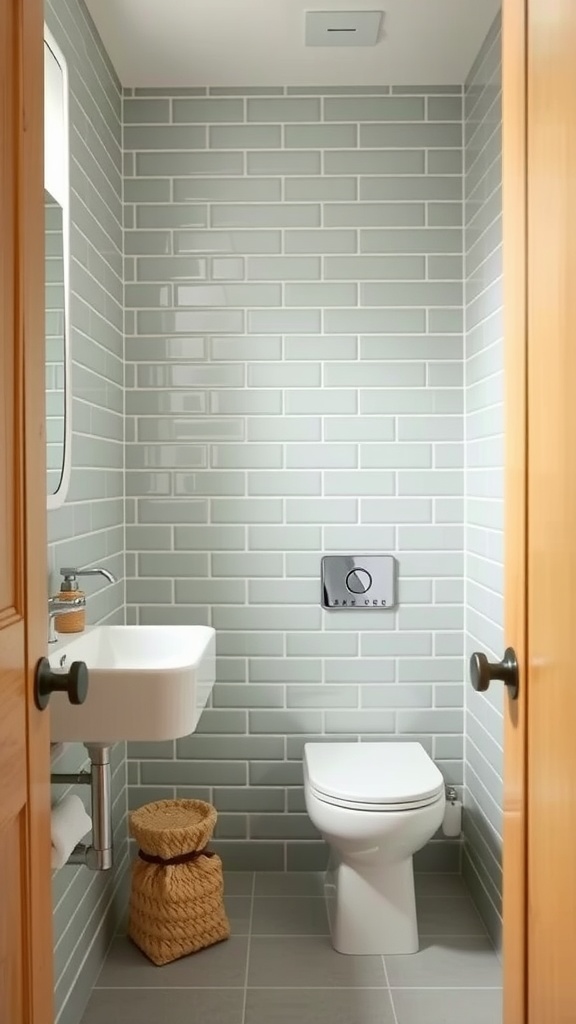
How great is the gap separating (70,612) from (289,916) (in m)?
1.35

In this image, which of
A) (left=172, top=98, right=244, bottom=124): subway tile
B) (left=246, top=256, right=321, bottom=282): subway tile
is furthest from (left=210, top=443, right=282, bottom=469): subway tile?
(left=172, top=98, right=244, bottom=124): subway tile

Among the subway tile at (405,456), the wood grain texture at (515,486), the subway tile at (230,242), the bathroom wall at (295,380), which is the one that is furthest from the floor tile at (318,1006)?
the subway tile at (230,242)

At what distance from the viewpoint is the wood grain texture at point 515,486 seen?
4.10 feet

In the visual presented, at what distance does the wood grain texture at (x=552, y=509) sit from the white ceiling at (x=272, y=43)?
1505mm

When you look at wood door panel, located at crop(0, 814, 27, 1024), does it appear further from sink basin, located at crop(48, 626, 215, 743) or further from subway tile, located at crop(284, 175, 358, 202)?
subway tile, located at crop(284, 175, 358, 202)

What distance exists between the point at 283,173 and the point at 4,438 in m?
2.18

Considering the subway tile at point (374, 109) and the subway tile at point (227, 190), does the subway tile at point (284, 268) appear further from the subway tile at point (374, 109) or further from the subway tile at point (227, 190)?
the subway tile at point (374, 109)

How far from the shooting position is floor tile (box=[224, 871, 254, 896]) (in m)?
2.90

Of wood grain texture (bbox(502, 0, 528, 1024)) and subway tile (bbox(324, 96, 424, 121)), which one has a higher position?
subway tile (bbox(324, 96, 424, 121))

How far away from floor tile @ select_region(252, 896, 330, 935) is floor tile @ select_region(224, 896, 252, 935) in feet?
0.07

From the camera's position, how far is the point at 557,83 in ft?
3.56

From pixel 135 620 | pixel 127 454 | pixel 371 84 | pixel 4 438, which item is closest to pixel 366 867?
pixel 135 620

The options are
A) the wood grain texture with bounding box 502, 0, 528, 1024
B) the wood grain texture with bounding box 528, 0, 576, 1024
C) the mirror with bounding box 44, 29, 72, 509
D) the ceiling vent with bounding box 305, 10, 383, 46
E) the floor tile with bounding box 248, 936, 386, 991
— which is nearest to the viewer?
the wood grain texture with bounding box 528, 0, 576, 1024

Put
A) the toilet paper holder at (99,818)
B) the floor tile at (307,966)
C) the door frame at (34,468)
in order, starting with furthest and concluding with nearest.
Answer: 1. the floor tile at (307,966)
2. the toilet paper holder at (99,818)
3. the door frame at (34,468)
